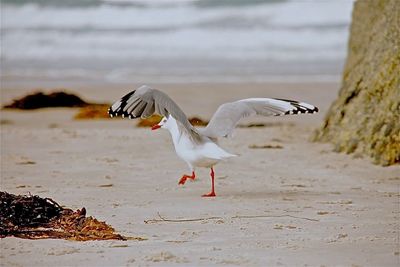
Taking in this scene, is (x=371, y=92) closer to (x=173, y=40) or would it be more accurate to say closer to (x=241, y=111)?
(x=241, y=111)

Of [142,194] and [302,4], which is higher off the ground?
[302,4]

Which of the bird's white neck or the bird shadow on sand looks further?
the bird's white neck

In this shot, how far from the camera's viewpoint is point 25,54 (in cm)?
2244

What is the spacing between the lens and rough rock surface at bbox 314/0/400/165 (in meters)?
7.18

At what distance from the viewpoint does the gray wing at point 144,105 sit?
18.9ft

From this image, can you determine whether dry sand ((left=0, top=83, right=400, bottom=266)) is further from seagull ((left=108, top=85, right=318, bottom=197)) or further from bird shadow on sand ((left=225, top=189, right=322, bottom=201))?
seagull ((left=108, top=85, right=318, bottom=197))

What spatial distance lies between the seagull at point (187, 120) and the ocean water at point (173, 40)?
11.0 m

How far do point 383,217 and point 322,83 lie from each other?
11.8 meters

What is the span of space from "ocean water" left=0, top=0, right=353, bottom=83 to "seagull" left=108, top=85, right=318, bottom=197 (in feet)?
36.0

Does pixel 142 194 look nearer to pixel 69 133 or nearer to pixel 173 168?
pixel 173 168

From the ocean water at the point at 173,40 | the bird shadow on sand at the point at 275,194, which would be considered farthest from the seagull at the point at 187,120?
the ocean water at the point at 173,40

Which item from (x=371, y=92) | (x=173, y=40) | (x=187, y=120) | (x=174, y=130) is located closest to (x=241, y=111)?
(x=174, y=130)

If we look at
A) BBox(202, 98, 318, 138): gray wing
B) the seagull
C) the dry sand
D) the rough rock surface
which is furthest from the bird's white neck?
the rough rock surface

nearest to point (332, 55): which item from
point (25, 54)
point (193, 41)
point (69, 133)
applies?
point (193, 41)
